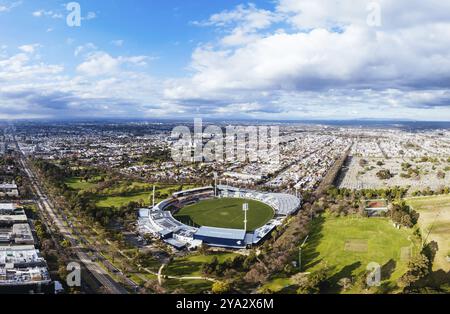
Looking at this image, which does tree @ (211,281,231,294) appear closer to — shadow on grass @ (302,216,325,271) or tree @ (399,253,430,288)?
shadow on grass @ (302,216,325,271)

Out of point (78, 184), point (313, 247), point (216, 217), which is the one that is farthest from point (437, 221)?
point (78, 184)

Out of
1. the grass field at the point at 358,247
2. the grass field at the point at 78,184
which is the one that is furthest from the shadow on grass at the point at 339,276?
the grass field at the point at 78,184

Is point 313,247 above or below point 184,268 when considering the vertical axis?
above

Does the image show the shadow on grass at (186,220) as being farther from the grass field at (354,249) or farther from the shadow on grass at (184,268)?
the grass field at (354,249)

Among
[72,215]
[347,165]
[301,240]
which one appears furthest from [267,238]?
[347,165]

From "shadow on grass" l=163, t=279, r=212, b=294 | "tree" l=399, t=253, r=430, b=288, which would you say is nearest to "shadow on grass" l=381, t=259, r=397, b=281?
"tree" l=399, t=253, r=430, b=288

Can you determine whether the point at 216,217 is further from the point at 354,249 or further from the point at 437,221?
the point at 437,221
